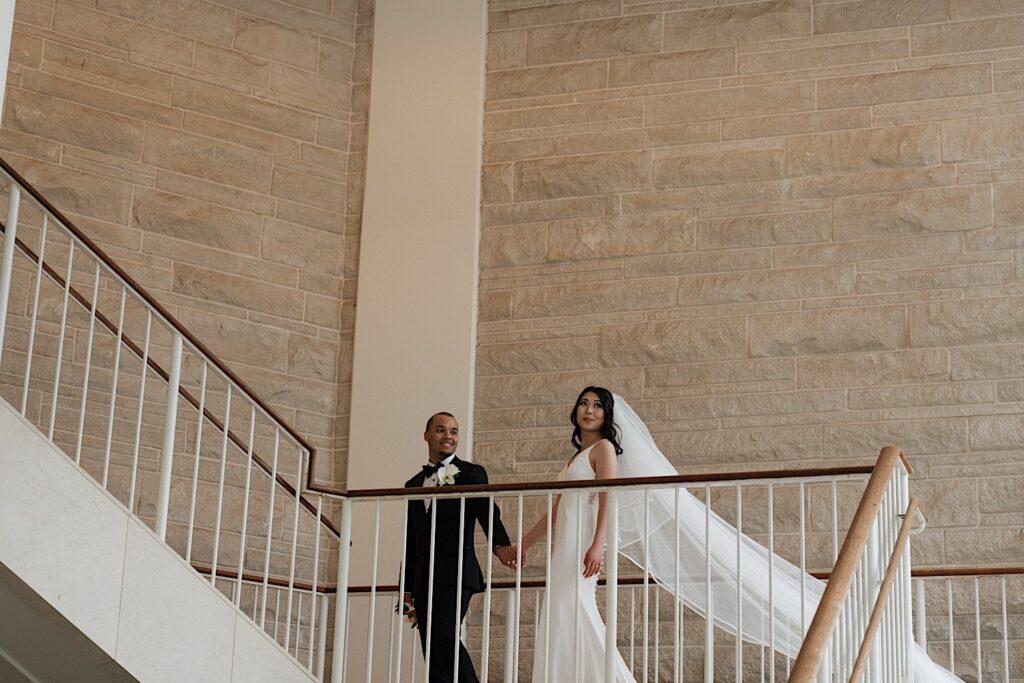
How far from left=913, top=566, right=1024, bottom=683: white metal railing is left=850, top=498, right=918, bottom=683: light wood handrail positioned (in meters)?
2.14

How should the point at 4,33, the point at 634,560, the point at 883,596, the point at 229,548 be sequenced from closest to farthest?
the point at 4,33, the point at 883,596, the point at 634,560, the point at 229,548

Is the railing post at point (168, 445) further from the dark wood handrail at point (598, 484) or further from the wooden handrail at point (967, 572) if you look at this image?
the wooden handrail at point (967, 572)

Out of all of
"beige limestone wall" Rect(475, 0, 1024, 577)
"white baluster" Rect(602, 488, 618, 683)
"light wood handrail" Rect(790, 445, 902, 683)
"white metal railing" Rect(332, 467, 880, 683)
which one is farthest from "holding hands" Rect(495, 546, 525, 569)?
"beige limestone wall" Rect(475, 0, 1024, 577)

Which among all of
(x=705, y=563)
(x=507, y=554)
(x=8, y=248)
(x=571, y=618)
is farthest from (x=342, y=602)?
(x=8, y=248)

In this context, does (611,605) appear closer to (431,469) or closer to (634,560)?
(634,560)

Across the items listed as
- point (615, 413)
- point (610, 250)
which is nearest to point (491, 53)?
point (610, 250)

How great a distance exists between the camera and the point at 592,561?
5996mm

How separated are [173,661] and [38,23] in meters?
4.41

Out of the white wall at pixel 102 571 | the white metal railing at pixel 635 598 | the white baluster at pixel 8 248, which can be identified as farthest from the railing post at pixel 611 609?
the white baluster at pixel 8 248

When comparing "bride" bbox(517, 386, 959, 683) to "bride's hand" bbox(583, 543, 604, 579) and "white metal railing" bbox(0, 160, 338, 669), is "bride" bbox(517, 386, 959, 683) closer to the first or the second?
"bride's hand" bbox(583, 543, 604, 579)

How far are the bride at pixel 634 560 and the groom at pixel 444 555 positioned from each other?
Result: 30 cm

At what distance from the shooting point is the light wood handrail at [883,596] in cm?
429

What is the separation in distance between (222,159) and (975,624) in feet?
16.3

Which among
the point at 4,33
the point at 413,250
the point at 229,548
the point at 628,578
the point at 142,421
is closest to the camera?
the point at 4,33
